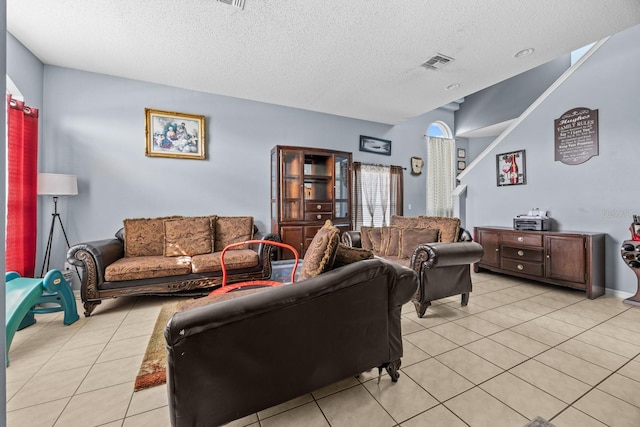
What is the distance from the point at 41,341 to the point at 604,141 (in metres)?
6.12

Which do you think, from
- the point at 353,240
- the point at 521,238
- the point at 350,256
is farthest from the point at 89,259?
the point at 521,238

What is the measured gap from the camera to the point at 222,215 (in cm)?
398

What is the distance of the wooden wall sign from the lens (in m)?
3.27

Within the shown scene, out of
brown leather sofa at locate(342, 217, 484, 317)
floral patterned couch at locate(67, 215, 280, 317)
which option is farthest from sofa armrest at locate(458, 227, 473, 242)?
floral patterned couch at locate(67, 215, 280, 317)

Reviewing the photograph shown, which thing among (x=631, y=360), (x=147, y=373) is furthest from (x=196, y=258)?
(x=631, y=360)

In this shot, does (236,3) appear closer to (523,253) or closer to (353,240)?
(353,240)

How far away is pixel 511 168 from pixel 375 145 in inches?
91.8

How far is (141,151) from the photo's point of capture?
3541 millimetres

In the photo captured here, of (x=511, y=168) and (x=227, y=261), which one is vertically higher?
(x=511, y=168)

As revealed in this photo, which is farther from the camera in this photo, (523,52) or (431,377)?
(523,52)

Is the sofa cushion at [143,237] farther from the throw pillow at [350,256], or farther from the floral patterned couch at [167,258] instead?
the throw pillow at [350,256]

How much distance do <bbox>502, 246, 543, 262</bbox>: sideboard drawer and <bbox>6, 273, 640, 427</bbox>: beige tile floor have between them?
0.91 meters

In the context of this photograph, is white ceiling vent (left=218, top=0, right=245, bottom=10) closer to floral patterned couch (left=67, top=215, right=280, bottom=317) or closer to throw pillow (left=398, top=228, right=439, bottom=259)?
floral patterned couch (left=67, top=215, right=280, bottom=317)

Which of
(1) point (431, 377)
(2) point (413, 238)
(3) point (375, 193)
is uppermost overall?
(3) point (375, 193)
